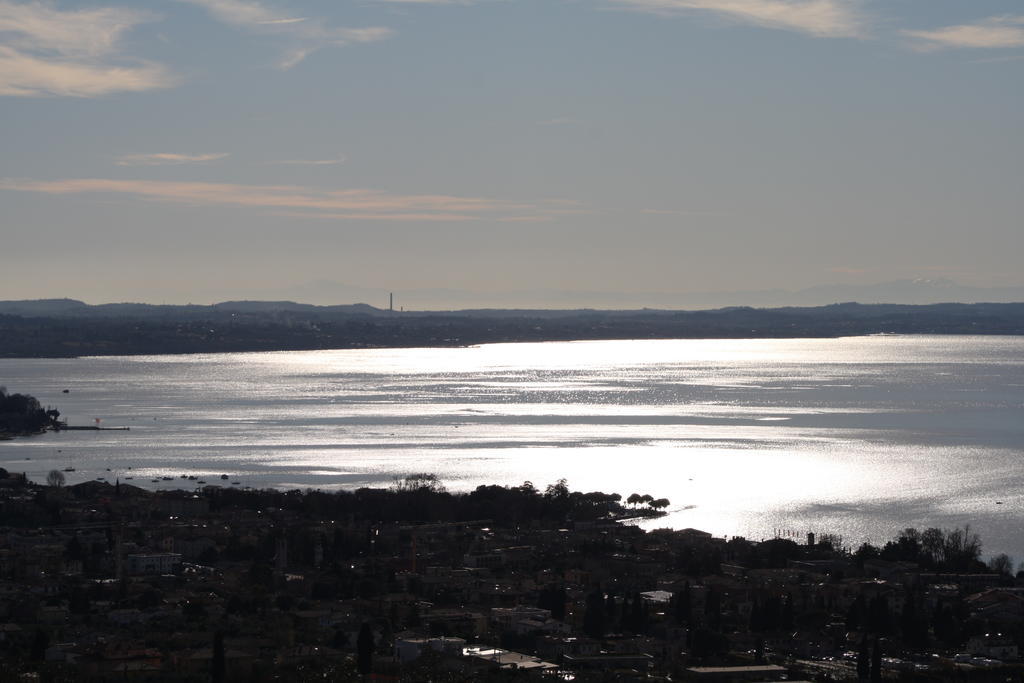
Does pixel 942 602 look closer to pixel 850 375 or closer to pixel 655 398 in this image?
pixel 655 398

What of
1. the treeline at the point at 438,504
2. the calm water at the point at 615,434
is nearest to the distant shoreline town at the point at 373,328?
the calm water at the point at 615,434

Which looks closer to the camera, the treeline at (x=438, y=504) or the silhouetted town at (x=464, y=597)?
the silhouetted town at (x=464, y=597)

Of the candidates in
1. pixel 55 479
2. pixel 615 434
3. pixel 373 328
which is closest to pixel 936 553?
pixel 55 479

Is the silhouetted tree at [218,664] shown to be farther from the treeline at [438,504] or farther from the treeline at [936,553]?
the treeline at [438,504]

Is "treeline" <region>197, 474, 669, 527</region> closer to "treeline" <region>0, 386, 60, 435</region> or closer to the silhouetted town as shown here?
the silhouetted town

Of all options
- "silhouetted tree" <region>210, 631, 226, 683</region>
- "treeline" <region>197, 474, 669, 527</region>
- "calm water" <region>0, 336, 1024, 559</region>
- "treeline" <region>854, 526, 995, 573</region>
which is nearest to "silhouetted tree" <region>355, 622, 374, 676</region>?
"silhouetted tree" <region>210, 631, 226, 683</region>

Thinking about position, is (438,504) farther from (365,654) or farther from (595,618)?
(365,654)
